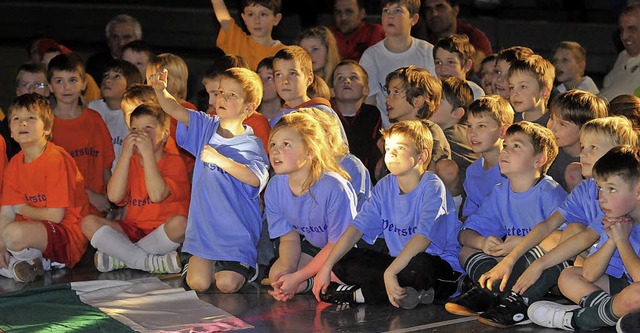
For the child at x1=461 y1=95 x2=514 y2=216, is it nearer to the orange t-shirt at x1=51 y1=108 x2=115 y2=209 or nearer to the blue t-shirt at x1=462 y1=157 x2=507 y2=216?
the blue t-shirt at x1=462 y1=157 x2=507 y2=216

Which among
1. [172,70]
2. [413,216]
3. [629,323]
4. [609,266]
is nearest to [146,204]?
[172,70]

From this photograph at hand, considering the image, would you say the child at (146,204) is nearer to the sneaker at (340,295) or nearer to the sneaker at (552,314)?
the sneaker at (340,295)

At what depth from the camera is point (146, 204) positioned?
20.2 ft

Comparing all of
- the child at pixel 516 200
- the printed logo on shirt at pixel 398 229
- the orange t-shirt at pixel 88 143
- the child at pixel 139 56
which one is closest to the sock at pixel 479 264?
the child at pixel 516 200

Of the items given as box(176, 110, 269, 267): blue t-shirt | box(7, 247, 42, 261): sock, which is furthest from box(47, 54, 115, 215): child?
box(176, 110, 269, 267): blue t-shirt

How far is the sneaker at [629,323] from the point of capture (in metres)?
4.45

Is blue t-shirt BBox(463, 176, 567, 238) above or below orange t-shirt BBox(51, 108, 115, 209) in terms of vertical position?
below

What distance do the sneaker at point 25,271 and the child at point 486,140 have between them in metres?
2.33

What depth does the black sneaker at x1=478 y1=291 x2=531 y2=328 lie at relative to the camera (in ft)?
15.8

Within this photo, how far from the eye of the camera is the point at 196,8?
35.2 ft

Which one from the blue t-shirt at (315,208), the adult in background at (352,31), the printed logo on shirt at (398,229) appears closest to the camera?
the printed logo on shirt at (398,229)

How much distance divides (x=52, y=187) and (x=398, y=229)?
6.64ft

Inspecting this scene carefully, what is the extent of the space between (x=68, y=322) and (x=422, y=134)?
1.85 m

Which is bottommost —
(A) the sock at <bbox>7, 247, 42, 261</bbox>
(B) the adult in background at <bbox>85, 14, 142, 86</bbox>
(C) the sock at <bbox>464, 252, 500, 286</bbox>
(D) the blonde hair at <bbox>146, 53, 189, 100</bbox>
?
(C) the sock at <bbox>464, 252, 500, 286</bbox>
